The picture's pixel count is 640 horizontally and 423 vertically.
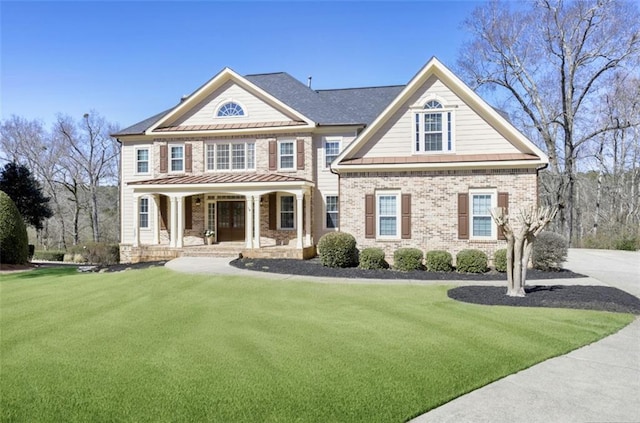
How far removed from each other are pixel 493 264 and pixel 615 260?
804 centimetres

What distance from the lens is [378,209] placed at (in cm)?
1667

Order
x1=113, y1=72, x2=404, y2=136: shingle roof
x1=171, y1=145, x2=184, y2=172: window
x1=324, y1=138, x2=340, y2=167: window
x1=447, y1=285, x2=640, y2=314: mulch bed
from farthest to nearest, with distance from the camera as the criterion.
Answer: x1=171, y1=145, x2=184, y2=172: window, x1=113, y1=72, x2=404, y2=136: shingle roof, x1=324, y1=138, x2=340, y2=167: window, x1=447, y1=285, x2=640, y2=314: mulch bed

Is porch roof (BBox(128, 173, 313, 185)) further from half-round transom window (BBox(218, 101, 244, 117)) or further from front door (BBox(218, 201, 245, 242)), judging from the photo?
half-round transom window (BBox(218, 101, 244, 117))

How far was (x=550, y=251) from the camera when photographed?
1405 centimetres

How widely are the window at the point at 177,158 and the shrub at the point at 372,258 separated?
500 inches

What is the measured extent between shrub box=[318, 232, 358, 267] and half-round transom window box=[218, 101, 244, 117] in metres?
10.5

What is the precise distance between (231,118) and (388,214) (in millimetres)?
10964

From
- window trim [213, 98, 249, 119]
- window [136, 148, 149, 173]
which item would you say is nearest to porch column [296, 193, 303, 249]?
window trim [213, 98, 249, 119]

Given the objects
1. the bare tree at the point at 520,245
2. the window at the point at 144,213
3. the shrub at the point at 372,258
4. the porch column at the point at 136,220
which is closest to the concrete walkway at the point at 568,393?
the bare tree at the point at 520,245

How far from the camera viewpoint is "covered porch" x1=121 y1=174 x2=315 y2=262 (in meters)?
19.8

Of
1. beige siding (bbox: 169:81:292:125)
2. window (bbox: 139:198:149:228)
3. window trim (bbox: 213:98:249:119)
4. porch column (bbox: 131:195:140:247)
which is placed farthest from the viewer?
window (bbox: 139:198:149:228)

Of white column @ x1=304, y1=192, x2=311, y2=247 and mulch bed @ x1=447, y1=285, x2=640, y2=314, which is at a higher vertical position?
white column @ x1=304, y1=192, x2=311, y2=247

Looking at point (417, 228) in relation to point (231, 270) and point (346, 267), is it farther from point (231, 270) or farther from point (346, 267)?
point (231, 270)

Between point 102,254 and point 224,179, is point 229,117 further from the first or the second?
point 102,254
